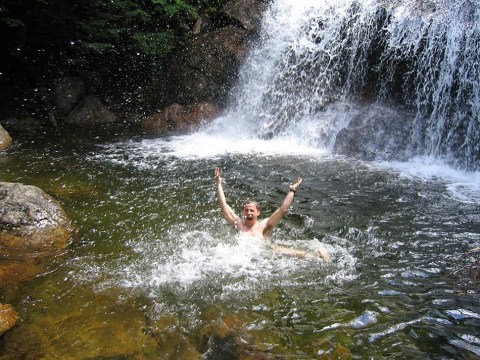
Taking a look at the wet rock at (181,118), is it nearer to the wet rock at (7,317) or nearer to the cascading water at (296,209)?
the cascading water at (296,209)

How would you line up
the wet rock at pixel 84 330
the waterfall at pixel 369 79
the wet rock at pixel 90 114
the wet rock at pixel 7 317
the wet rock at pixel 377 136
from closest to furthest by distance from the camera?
the wet rock at pixel 84 330, the wet rock at pixel 7 317, the waterfall at pixel 369 79, the wet rock at pixel 377 136, the wet rock at pixel 90 114

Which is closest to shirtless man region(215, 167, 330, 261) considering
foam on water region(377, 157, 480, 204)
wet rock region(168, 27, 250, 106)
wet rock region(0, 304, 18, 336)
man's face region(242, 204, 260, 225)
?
man's face region(242, 204, 260, 225)

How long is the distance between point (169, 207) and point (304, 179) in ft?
9.34

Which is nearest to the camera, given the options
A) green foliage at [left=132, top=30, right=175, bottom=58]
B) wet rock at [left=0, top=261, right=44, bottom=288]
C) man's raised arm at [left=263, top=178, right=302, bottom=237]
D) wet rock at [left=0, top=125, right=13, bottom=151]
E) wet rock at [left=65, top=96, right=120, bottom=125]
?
wet rock at [left=0, top=261, right=44, bottom=288]

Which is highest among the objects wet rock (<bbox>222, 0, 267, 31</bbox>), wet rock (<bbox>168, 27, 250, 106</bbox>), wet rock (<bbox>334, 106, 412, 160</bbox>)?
wet rock (<bbox>222, 0, 267, 31</bbox>)

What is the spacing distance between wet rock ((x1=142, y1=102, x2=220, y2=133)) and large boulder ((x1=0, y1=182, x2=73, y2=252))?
6.79m

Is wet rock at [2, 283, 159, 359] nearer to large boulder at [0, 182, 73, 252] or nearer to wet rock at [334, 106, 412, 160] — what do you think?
large boulder at [0, 182, 73, 252]

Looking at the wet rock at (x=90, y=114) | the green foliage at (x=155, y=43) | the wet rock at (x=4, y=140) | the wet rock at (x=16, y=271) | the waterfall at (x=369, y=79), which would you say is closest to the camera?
the wet rock at (x=16, y=271)

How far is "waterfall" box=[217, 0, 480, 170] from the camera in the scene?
896 centimetres

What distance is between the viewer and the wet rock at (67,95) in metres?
13.4

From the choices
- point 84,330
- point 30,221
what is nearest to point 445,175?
point 84,330

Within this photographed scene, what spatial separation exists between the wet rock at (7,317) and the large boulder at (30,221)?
4.18 feet

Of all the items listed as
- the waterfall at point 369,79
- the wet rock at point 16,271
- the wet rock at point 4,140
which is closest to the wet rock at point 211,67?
the waterfall at point 369,79

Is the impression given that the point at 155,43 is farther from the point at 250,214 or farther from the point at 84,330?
the point at 84,330
